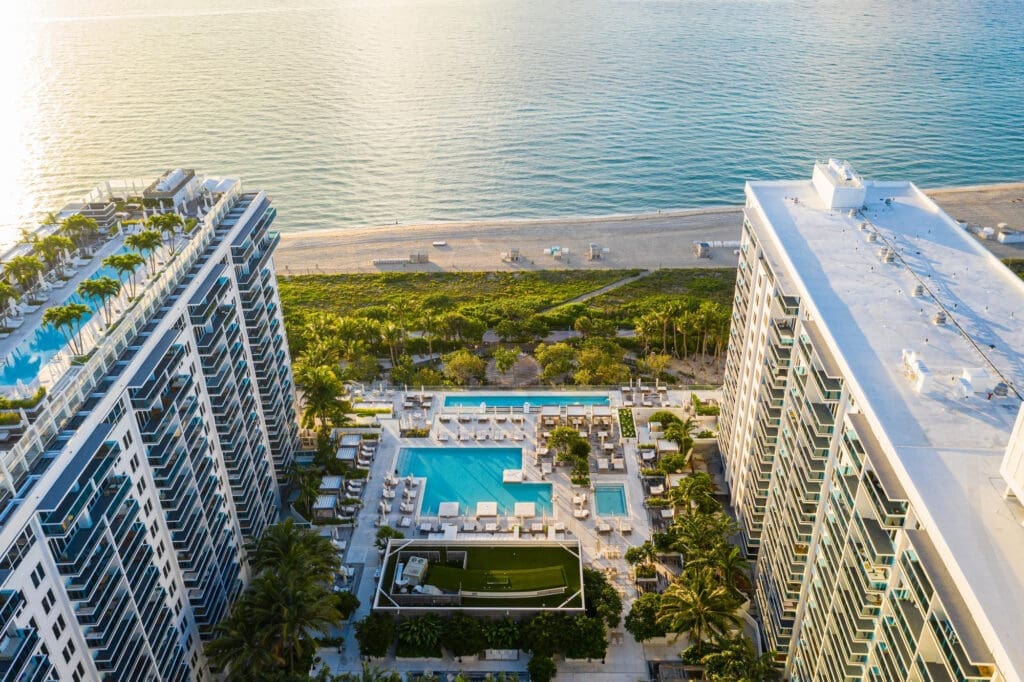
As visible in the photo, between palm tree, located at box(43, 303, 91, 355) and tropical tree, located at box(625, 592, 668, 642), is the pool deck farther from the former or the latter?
palm tree, located at box(43, 303, 91, 355)

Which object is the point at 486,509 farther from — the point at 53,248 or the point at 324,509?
the point at 53,248

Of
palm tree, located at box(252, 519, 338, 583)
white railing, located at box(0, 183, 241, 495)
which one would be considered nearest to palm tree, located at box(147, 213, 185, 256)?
white railing, located at box(0, 183, 241, 495)

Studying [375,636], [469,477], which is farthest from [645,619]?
[469,477]

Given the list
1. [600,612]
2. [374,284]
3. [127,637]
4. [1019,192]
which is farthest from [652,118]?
[127,637]

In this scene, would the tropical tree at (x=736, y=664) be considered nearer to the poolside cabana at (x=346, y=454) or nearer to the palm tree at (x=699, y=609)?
the palm tree at (x=699, y=609)

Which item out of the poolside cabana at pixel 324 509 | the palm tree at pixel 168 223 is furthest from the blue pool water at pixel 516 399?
the palm tree at pixel 168 223

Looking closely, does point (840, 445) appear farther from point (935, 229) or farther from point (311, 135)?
point (311, 135)
